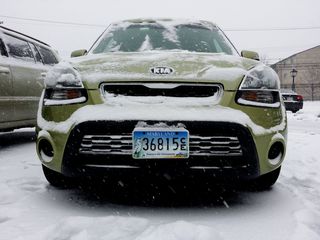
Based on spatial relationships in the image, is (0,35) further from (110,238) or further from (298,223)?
(298,223)

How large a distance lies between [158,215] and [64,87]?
1.06m

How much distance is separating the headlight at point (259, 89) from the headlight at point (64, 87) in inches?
41.7

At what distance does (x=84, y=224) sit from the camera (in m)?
2.31

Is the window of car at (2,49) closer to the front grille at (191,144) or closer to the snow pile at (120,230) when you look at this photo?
the front grille at (191,144)

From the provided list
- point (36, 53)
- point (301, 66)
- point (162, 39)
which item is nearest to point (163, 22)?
point (162, 39)

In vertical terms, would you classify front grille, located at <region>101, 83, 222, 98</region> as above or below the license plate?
above

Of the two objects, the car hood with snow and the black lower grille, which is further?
the car hood with snow

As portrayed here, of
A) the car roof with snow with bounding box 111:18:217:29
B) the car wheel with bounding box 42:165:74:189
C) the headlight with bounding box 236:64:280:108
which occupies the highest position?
the car roof with snow with bounding box 111:18:217:29

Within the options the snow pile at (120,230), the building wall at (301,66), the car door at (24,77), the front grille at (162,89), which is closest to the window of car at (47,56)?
the car door at (24,77)

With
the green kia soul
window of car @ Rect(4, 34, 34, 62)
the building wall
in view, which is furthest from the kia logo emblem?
the building wall

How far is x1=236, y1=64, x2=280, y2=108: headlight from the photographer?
2691mm

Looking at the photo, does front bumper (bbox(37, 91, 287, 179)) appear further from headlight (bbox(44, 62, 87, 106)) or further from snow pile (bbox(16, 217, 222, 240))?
snow pile (bbox(16, 217, 222, 240))

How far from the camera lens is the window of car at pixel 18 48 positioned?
5254 millimetres

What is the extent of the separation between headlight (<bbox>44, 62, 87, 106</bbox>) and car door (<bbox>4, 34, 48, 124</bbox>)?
2.36 m
